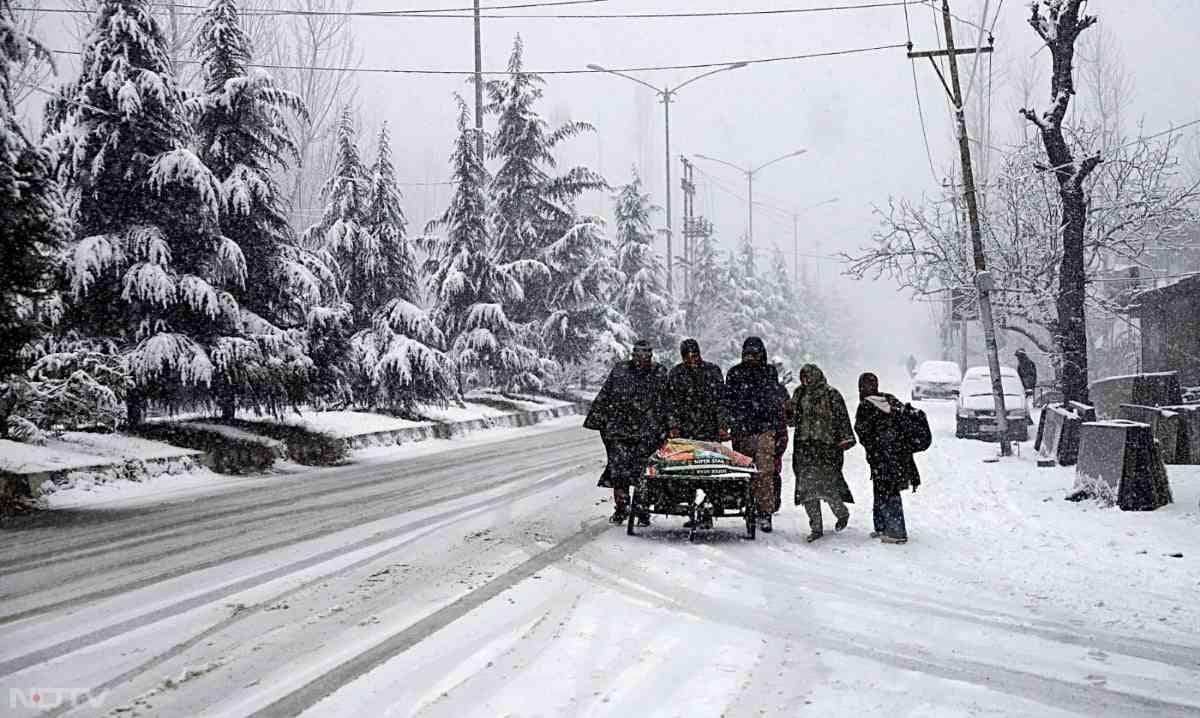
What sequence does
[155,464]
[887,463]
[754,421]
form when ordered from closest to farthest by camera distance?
[887,463]
[754,421]
[155,464]

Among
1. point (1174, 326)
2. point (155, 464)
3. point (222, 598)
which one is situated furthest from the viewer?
point (1174, 326)

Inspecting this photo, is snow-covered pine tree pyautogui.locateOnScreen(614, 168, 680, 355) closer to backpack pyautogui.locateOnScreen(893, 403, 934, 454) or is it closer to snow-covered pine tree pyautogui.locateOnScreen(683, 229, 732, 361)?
snow-covered pine tree pyautogui.locateOnScreen(683, 229, 732, 361)

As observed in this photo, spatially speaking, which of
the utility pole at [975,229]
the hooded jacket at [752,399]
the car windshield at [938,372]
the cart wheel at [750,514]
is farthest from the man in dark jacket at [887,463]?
the car windshield at [938,372]

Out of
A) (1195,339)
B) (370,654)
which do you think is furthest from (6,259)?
(1195,339)

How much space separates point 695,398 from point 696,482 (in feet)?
4.08

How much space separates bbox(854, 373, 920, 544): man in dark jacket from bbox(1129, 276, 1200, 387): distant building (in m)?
18.5

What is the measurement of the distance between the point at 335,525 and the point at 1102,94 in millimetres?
54084

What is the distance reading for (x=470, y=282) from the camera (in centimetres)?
3325

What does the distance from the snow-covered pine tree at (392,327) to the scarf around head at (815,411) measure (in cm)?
1627

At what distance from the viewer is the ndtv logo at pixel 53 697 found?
4727 mm

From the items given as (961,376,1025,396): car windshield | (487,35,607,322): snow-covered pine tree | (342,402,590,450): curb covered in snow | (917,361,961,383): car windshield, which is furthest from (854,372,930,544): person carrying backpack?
(917,361,961,383): car windshield

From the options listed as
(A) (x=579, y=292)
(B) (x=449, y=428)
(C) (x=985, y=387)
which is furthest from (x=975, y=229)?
(A) (x=579, y=292)

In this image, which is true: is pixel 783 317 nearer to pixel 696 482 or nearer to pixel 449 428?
pixel 449 428

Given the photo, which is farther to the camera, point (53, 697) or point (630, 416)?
point (630, 416)
